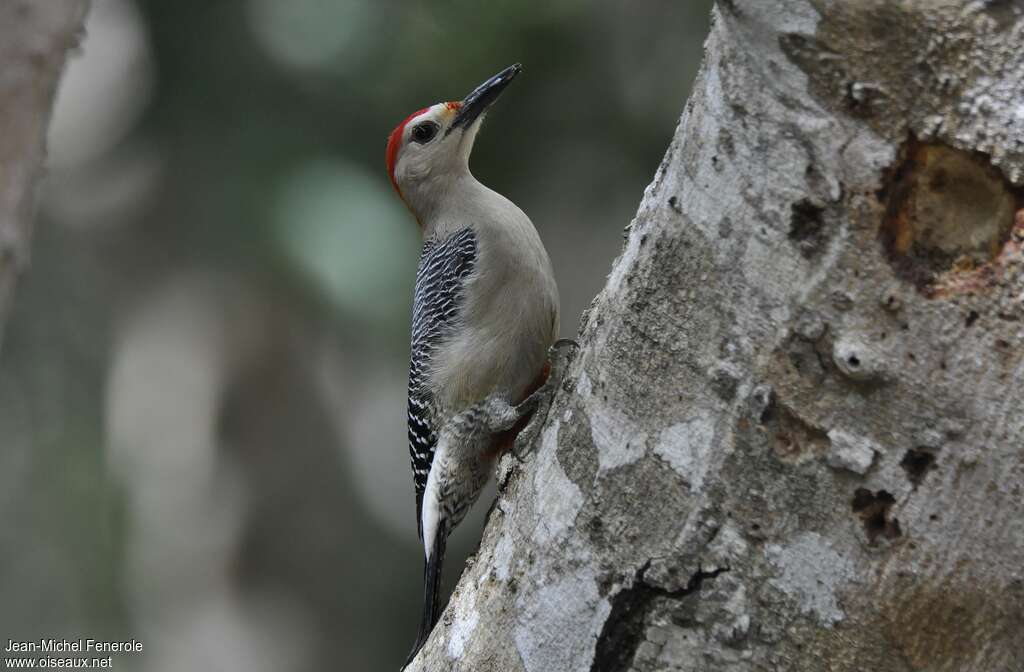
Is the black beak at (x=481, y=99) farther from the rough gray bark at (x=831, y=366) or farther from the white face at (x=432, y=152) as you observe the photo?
the rough gray bark at (x=831, y=366)

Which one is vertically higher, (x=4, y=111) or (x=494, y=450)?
(x=4, y=111)

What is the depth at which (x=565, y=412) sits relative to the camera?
320 centimetres

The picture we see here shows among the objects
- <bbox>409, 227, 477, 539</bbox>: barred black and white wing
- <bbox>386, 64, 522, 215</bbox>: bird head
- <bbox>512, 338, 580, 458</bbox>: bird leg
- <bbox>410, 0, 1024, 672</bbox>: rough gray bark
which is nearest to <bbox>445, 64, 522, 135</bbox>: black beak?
<bbox>386, 64, 522, 215</bbox>: bird head

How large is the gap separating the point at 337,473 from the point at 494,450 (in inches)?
236

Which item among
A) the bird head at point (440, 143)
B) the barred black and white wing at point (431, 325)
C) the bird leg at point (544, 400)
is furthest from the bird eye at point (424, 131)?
the bird leg at point (544, 400)

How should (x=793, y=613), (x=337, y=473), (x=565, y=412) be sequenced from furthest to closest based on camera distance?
1. (x=337, y=473)
2. (x=565, y=412)
3. (x=793, y=613)

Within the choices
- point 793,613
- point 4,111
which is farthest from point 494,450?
point 4,111

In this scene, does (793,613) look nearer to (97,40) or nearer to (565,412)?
(565,412)

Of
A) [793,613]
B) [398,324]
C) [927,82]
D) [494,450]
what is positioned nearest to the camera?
[927,82]

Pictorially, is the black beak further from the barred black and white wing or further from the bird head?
the barred black and white wing

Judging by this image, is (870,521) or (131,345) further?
(131,345)

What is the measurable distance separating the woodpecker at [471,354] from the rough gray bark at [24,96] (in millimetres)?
2932

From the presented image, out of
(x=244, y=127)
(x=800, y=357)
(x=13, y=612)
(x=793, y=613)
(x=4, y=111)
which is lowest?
(x=13, y=612)

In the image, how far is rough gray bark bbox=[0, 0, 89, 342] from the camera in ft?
4.92
